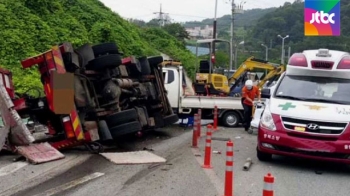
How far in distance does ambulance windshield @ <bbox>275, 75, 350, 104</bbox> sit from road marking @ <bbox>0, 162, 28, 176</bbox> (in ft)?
16.7

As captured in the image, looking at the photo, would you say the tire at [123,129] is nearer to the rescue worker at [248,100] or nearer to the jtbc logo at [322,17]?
the rescue worker at [248,100]

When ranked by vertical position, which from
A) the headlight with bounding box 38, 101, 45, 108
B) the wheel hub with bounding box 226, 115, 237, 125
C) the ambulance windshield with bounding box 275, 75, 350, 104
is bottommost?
the wheel hub with bounding box 226, 115, 237, 125

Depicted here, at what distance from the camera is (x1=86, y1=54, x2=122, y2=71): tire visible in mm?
11727

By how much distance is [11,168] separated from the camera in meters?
9.32

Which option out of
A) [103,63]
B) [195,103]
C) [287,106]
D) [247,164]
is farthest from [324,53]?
[195,103]

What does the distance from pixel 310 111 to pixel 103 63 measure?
448cm

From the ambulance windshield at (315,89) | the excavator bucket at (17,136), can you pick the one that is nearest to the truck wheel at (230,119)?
the ambulance windshield at (315,89)

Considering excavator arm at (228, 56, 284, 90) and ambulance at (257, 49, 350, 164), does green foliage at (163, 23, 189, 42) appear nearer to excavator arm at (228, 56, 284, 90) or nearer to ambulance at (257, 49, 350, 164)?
excavator arm at (228, 56, 284, 90)

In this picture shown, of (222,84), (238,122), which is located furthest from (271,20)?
(238,122)

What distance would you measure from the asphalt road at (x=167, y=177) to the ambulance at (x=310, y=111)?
46cm

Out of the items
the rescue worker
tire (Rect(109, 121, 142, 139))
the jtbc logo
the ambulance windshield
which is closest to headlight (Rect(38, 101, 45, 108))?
tire (Rect(109, 121, 142, 139))

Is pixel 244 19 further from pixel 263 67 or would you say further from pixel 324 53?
pixel 324 53

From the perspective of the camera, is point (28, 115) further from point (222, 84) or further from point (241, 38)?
point (241, 38)

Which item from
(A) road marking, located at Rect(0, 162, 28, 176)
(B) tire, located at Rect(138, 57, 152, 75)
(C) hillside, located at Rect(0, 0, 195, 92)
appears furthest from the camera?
(C) hillside, located at Rect(0, 0, 195, 92)
